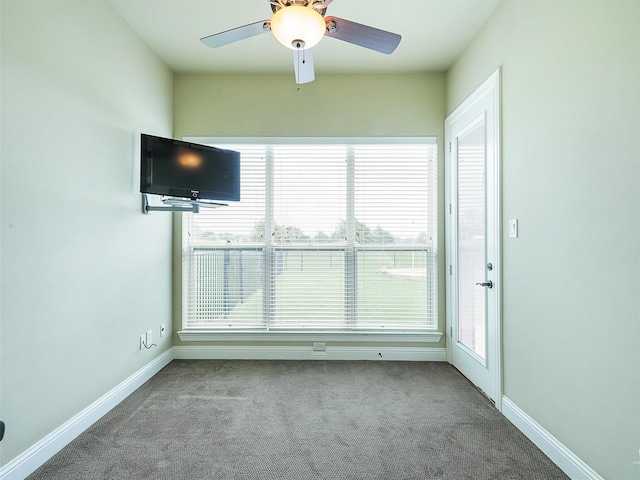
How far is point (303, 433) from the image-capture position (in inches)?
76.4

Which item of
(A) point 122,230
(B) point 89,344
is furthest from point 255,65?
(B) point 89,344

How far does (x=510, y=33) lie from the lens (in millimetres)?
2080

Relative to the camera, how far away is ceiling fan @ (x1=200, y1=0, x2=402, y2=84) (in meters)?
1.32

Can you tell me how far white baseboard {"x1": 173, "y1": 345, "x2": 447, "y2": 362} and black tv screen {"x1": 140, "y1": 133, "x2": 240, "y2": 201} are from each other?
5.10 feet

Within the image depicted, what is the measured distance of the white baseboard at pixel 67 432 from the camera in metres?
1.56

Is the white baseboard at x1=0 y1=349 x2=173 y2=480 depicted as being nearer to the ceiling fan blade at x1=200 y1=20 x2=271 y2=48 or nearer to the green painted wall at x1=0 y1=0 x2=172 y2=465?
the green painted wall at x1=0 y1=0 x2=172 y2=465

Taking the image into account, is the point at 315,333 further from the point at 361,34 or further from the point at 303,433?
the point at 361,34

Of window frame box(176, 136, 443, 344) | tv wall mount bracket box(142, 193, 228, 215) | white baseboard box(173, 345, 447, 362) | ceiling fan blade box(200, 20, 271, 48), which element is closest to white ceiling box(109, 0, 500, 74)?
window frame box(176, 136, 443, 344)

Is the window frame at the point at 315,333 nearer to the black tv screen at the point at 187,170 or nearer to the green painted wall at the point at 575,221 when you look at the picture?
the black tv screen at the point at 187,170

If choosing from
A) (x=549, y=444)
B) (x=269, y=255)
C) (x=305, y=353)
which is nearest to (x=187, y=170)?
(x=269, y=255)

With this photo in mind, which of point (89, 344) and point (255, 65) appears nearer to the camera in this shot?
point (89, 344)

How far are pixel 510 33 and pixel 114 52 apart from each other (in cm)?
282

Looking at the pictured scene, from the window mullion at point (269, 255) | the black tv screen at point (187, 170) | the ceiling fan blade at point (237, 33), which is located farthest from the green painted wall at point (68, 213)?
the window mullion at point (269, 255)

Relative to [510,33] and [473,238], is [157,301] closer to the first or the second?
[473,238]
